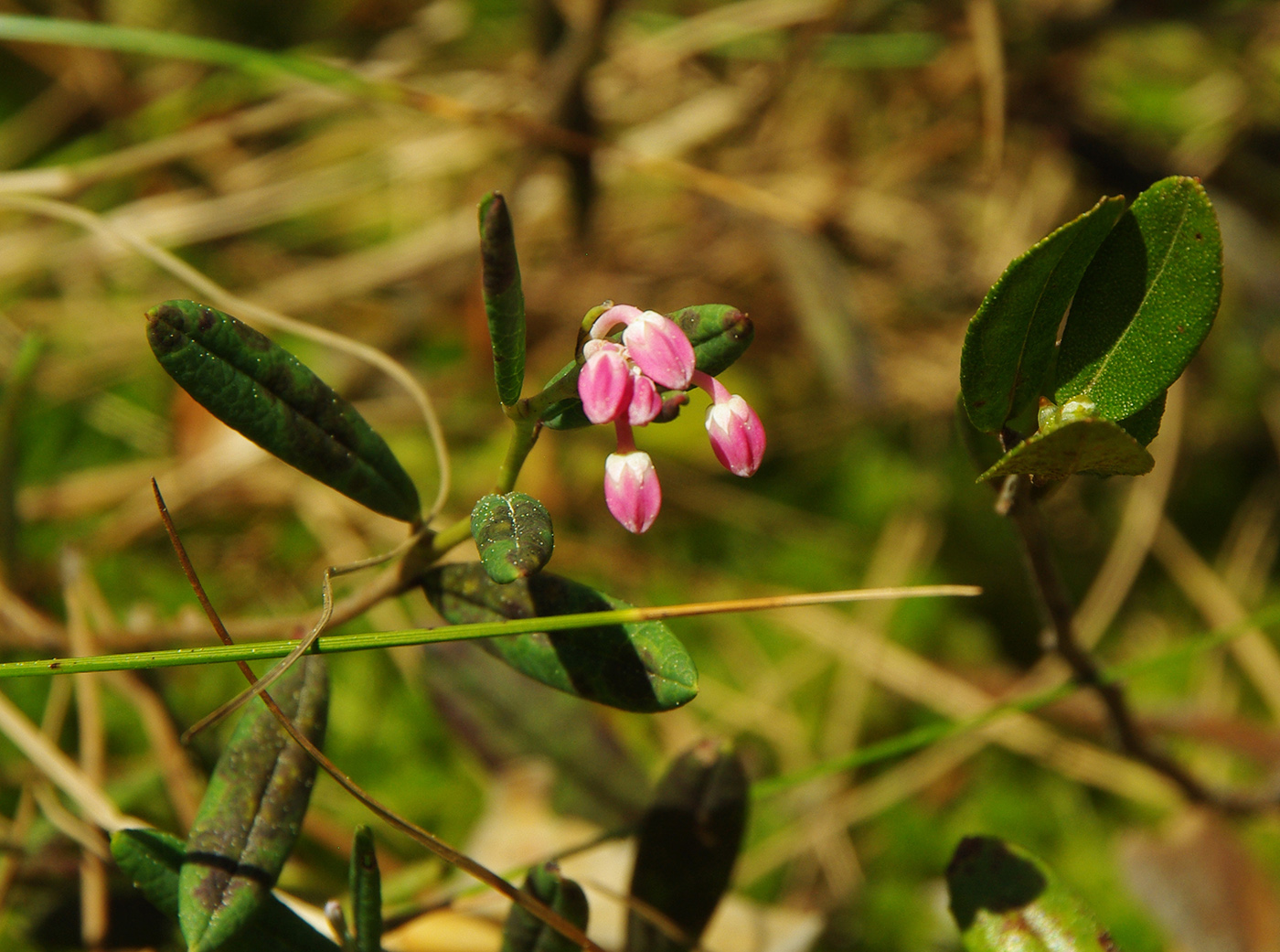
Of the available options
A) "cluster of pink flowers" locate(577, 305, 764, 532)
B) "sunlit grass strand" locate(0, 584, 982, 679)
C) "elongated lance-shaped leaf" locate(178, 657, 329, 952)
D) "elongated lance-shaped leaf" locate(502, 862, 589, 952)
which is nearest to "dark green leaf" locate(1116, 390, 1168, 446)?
"sunlit grass strand" locate(0, 584, 982, 679)

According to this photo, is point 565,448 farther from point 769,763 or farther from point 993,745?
point 993,745

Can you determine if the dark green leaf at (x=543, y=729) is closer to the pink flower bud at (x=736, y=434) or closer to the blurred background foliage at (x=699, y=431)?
the blurred background foliage at (x=699, y=431)

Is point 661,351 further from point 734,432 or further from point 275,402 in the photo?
point 275,402

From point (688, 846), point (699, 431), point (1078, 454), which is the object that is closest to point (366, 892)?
point (688, 846)

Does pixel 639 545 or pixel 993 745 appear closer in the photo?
pixel 993 745

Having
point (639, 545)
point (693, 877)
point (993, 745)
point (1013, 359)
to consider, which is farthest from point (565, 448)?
point (1013, 359)

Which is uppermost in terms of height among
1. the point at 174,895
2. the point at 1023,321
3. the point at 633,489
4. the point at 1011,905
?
the point at 1023,321
